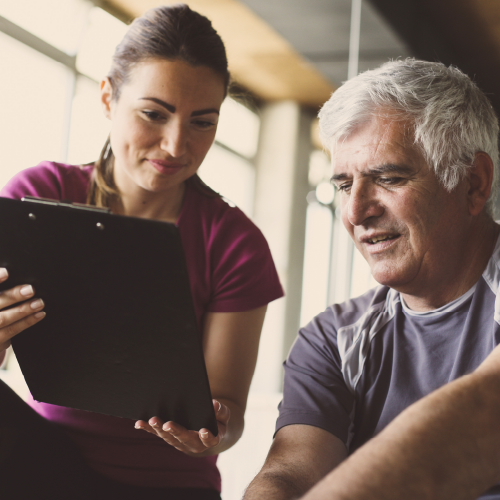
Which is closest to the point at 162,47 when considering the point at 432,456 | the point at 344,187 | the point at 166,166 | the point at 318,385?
the point at 166,166

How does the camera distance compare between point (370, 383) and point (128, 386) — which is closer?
point (128, 386)

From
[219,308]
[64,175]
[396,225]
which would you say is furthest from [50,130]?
[396,225]

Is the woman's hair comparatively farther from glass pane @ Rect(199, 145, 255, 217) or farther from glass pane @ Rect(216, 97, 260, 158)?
glass pane @ Rect(216, 97, 260, 158)

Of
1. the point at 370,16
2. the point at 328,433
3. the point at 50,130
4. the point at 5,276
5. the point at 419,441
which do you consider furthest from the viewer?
the point at 50,130

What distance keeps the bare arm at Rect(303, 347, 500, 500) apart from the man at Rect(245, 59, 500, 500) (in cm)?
43

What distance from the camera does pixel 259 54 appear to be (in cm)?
569

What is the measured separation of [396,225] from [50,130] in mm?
3593

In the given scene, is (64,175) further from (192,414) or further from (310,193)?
(310,193)

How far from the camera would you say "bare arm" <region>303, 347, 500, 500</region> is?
60 centimetres

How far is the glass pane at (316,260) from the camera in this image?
23.5ft

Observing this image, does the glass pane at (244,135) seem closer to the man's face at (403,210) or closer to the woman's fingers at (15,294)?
the man's face at (403,210)

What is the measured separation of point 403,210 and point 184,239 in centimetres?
53

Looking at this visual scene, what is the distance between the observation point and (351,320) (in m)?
1.25

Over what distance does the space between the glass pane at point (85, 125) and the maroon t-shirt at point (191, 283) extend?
10.0 feet
